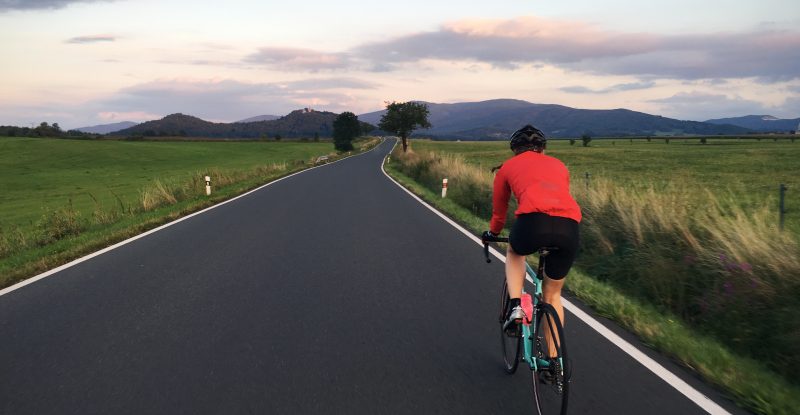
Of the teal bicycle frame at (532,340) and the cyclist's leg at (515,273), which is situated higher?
the cyclist's leg at (515,273)

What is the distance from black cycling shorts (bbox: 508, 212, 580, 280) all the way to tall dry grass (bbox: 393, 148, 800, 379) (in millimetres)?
2492

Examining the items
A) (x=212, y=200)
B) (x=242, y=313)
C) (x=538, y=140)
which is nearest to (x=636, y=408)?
(x=538, y=140)

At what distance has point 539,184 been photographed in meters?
3.75

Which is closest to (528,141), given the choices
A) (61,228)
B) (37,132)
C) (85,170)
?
(61,228)

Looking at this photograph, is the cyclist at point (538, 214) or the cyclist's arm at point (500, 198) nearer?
the cyclist at point (538, 214)

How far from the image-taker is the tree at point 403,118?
77.8 meters

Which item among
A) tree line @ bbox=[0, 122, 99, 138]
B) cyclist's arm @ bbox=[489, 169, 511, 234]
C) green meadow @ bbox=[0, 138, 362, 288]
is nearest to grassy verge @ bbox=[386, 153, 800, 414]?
cyclist's arm @ bbox=[489, 169, 511, 234]

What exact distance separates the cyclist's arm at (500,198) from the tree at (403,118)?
2899 inches

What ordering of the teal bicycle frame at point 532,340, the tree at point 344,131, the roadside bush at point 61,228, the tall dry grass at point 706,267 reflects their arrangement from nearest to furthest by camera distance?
1. the teal bicycle frame at point 532,340
2. the tall dry grass at point 706,267
3. the roadside bush at point 61,228
4. the tree at point 344,131

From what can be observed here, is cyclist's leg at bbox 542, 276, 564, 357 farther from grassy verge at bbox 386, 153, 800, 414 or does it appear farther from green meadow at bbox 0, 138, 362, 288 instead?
green meadow at bbox 0, 138, 362, 288

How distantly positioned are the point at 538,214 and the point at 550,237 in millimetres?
162

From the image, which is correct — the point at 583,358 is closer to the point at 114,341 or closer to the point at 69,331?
the point at 114,341

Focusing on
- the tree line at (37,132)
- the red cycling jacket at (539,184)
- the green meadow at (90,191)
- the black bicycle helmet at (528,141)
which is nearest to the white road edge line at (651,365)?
the red cycling jacket at (539,184)

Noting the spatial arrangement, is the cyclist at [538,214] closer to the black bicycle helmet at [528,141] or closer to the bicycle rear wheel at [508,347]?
the black bicycle helmet at [528,141]
